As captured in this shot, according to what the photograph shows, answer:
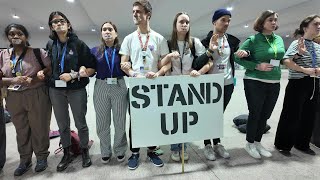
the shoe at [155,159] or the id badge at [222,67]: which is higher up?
the id badge at [222,67]

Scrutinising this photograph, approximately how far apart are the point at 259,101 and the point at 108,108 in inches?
60.4

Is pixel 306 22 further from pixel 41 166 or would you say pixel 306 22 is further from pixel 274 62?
pixel 41 166

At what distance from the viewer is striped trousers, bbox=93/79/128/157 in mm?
2098

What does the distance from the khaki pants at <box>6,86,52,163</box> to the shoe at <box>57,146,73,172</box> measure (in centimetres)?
18

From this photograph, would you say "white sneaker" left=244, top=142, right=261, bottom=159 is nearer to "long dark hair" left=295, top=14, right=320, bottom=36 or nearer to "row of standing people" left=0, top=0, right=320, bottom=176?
"row of standing people" left=0, top=0, right=320, bottom=176

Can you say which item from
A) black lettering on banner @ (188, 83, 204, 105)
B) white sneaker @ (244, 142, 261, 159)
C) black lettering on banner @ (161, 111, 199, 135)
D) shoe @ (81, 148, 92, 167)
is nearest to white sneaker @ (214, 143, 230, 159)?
white sneaker @ (244, 142, 261, 159)

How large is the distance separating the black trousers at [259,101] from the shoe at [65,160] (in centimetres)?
194

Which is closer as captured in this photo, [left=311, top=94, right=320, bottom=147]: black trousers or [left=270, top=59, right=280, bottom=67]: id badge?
[left=270, top=59, right=280, bottom=67]: id badge

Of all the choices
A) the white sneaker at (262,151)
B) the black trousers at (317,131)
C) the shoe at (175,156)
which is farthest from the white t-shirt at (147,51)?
the black trousers at (317,131)

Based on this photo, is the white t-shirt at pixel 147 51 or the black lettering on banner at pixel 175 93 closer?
the black lettering on banner at pixel 175 93

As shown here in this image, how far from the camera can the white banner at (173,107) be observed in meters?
1.85

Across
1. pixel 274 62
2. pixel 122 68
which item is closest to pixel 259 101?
pixel 274 62

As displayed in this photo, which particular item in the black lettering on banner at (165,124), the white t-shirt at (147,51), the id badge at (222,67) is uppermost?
the white t-shirt at (147,51)

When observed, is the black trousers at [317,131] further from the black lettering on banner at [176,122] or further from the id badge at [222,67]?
the black lettering on banner at [176,122]
